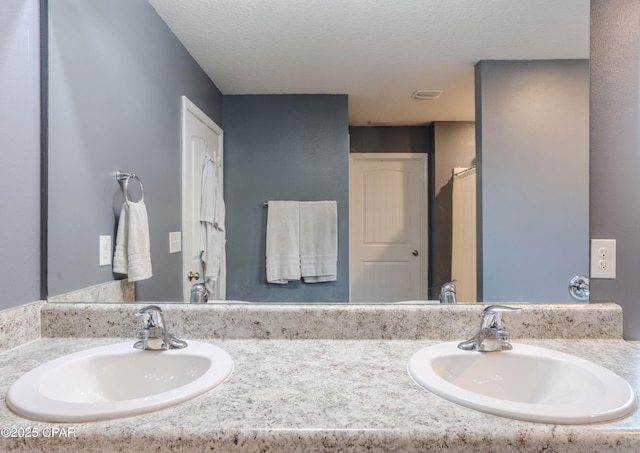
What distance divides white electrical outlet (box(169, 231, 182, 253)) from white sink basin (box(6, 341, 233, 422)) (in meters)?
0.35

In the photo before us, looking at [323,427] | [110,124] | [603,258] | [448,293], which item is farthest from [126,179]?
[603,258]

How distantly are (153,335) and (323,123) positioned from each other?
2.95 ft

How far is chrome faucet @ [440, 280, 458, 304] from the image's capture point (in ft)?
3.65

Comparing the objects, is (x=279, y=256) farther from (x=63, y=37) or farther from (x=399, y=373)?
(x=63, y=37)

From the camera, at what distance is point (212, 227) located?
1.20 metres

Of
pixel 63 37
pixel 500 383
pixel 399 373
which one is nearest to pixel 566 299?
pixel 500 383

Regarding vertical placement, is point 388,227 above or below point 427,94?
below

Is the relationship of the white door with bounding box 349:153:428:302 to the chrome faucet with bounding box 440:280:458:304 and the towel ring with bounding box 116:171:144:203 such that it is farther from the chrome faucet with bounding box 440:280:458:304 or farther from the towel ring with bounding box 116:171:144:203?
the towel ring with bounding box 116:171:144:203

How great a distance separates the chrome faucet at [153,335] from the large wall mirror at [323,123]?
8.9 inches

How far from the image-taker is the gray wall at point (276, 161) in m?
1.19

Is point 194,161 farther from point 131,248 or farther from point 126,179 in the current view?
point 131,248

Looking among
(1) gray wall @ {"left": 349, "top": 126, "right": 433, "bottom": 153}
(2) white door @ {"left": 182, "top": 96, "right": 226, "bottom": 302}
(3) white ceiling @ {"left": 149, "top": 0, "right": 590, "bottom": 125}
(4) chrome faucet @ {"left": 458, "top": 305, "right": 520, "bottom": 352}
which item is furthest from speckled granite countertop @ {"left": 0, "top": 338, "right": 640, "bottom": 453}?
(3) white ceiling @ {"left": 149, "top": 0, "right": 590, "bottom": 125}

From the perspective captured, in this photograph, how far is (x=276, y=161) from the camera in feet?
3.96

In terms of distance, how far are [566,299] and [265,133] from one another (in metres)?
1.20
